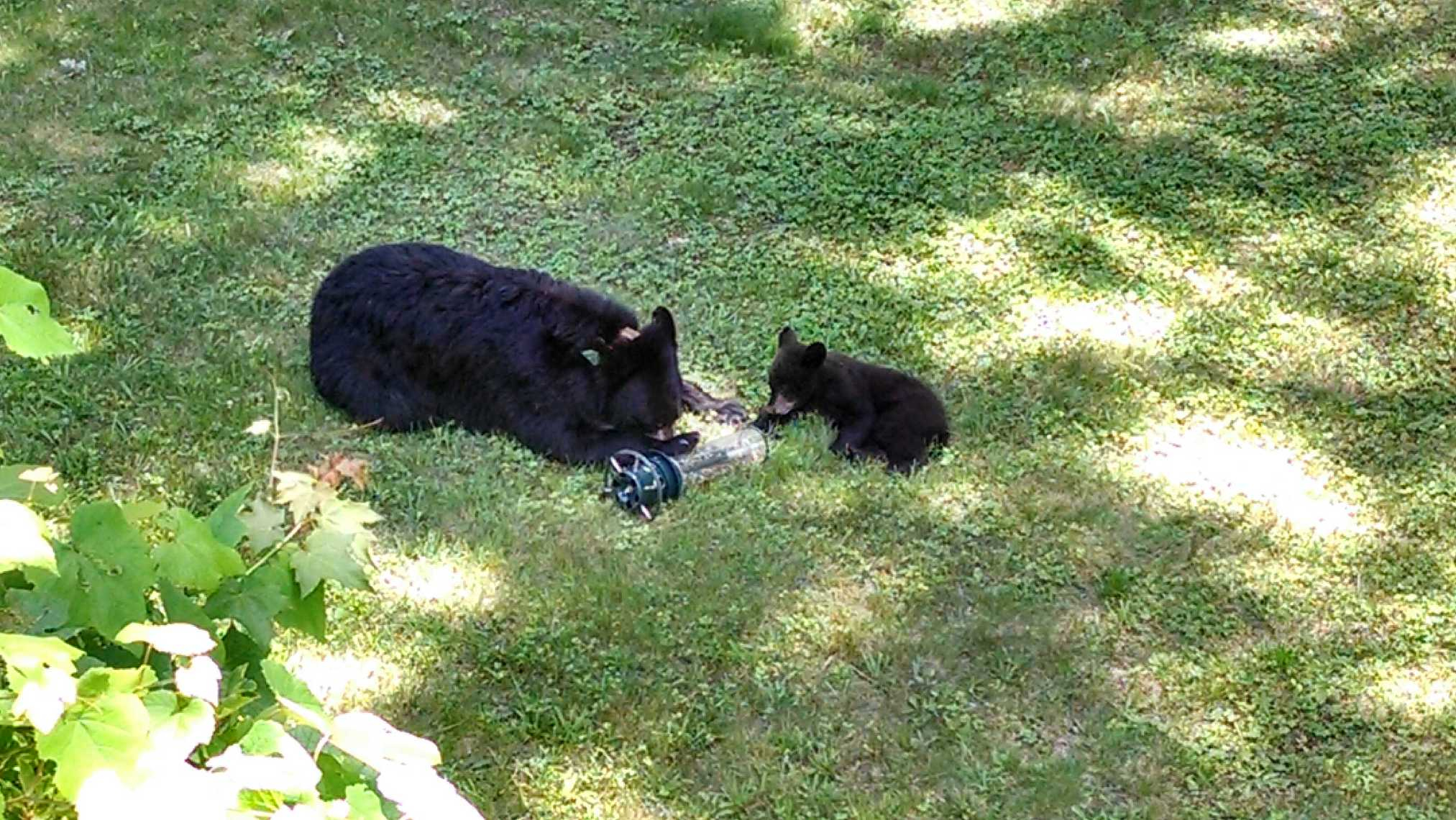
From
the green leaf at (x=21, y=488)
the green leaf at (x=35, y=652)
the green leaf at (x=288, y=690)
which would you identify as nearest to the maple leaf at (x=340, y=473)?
the green leaf at (x=21, y=488)

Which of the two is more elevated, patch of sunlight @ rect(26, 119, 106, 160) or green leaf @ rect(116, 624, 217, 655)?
green leaf @ rect(116, 624, 217, 655)

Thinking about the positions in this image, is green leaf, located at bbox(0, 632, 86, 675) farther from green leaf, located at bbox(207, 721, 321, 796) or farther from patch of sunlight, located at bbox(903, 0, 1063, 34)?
patch of sunlight, located at bbox(903, 0, 1063, 34)

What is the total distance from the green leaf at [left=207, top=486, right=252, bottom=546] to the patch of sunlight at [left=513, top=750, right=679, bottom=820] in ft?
5.78

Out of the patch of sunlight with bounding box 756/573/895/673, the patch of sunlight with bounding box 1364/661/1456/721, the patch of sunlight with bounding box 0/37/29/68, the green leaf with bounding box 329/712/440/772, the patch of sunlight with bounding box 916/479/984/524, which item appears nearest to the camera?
the green leaf with bounding box 329/712/440/772

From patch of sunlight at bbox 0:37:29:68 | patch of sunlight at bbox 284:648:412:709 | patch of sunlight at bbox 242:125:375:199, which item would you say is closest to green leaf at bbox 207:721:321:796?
patch of sunlight at bbox 284:648:412:709

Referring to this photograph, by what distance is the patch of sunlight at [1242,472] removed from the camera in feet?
17.5

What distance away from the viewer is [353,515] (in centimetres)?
252

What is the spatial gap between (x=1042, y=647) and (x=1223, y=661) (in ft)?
1.77

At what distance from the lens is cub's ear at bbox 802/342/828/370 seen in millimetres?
5746

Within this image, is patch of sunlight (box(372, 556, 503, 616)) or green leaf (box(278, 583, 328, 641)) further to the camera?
patch of sunlight (box(372, 556, 503, 616))

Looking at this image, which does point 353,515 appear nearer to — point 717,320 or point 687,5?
point 717,320

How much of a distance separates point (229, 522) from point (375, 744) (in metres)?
0.89

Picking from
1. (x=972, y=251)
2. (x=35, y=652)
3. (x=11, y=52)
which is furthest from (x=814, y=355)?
(x=11, y=52)

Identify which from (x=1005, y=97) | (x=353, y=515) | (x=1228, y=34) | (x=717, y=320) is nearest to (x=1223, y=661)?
(x=717, y=320)
